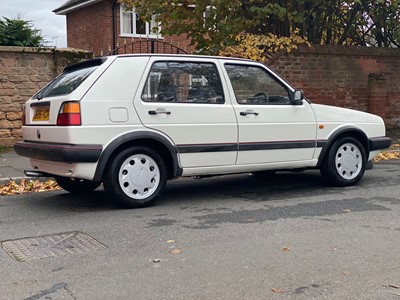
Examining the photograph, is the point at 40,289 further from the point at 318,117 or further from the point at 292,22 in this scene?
the point at 292,22

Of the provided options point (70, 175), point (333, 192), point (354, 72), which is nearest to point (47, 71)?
point (70, 175)

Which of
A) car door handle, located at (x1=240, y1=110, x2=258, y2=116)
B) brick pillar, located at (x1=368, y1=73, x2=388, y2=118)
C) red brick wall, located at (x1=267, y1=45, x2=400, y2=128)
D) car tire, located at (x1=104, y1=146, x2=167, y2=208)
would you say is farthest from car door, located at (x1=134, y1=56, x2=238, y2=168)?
brick pillar, located at (x1=368, y1=73, x2=388, y2=118)

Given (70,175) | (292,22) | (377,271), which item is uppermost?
(292,22)

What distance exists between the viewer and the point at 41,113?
20.6 ft

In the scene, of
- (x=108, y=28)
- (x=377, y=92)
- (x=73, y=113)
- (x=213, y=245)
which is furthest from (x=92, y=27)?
(x=213, y=245)

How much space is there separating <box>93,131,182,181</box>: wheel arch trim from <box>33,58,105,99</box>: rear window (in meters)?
0.78

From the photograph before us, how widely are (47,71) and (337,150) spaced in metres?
6.48

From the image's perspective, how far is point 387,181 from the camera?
323 inches

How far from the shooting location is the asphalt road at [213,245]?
151 inches

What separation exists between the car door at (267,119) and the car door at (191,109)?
0.62 feet

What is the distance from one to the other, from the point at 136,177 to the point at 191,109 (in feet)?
3.44

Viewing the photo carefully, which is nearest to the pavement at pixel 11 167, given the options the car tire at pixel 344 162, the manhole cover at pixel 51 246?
the manhole cover at pixel 51 246

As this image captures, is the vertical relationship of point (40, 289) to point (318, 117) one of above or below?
below

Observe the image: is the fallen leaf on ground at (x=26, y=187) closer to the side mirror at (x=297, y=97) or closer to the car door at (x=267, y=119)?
the car door at (x=267, y=119)
